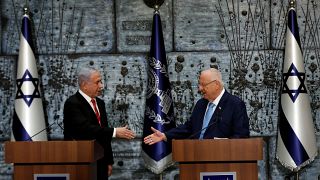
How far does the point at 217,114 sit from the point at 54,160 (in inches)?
48.7

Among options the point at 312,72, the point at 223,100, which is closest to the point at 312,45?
the point at 312,72

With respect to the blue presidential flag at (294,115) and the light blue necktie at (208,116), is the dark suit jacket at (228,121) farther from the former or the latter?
the blue presidential flag at (294,115)

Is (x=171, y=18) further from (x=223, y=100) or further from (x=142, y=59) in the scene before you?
(x=223, y=100)

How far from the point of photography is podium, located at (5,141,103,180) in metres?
4.32

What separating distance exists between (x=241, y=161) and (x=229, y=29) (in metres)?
2.59

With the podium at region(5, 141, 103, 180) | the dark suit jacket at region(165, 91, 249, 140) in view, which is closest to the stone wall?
the dark suit jacket at region(165, 91, 249, 140)

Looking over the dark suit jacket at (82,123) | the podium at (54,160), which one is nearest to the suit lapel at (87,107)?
the dark suit jacket at (82,123)

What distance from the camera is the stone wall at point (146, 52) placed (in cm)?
651

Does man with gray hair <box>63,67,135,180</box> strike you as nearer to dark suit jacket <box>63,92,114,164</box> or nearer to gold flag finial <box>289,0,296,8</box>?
dark suit jacket <box>63,92,114,164</box>

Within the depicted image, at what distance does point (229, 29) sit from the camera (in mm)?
6566

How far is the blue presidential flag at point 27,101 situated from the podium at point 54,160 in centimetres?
156

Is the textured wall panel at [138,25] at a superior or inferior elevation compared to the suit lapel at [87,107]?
superior

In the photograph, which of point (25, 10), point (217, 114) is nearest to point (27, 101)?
point (25, 10)

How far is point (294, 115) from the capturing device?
5922 mm
